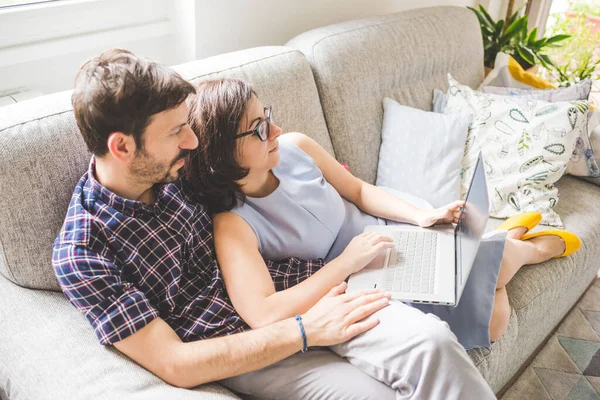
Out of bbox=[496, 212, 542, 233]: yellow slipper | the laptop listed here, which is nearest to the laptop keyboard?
the laptop

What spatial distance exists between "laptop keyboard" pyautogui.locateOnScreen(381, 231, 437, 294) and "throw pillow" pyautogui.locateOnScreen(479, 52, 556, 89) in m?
1.05

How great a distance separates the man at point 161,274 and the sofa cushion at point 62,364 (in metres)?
0.04

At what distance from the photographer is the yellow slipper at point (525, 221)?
181 centimetres

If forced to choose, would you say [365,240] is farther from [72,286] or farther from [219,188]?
[72,286]

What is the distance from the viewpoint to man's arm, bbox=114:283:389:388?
3.80 feet

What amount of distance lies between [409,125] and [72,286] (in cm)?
130

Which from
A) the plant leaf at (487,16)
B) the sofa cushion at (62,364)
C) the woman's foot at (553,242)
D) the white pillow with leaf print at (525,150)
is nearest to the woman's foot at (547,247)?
the woman's foot at (553,242)

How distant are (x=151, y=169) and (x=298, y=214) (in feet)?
1.46

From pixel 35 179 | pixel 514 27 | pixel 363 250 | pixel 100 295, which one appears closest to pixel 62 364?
pixel 100 295

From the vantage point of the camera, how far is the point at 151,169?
1.21m

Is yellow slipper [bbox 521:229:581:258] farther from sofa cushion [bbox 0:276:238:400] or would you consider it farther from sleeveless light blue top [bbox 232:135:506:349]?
sofa cushion [bbox 0:276:238:400]

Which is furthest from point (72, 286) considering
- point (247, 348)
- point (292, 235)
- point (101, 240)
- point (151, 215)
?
point (292, 235)

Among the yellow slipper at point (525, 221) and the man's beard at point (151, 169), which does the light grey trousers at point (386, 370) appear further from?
the yellow slipper at point (525, 221)

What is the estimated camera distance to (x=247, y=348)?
1.21 metres
